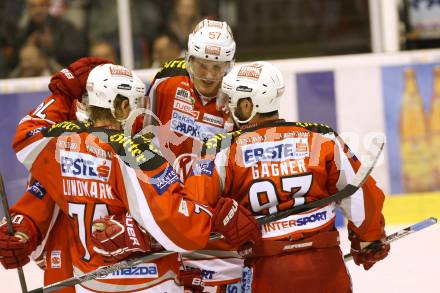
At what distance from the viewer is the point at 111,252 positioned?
310 cm

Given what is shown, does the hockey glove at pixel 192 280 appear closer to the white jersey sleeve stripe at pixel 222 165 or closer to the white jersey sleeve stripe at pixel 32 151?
the white jersey sleeve stripe at pixel 222 165

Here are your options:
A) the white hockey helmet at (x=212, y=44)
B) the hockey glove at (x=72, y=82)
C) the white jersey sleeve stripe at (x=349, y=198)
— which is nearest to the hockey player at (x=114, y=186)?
the hockey glove at (x=72, y=82)

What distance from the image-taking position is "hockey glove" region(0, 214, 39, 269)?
3320mm

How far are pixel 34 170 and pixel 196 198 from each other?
573 mm

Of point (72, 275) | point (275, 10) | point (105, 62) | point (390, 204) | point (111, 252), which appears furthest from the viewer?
point (275, 10)

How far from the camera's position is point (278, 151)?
318 centimetres

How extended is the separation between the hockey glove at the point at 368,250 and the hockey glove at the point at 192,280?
61cm

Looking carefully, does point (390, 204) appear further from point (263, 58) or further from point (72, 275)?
point (72, 275)

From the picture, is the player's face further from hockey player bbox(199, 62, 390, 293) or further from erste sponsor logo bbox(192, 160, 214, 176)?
erste sponsor logo bbox(192, 160, 214, 176)

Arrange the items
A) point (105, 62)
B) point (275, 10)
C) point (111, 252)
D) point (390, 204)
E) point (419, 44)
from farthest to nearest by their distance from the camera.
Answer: point (275, 10)
point (419, 44)
point (390, 204)
point (105, 62)
point (111, 252)

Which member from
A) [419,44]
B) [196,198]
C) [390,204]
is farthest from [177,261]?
[419,44]

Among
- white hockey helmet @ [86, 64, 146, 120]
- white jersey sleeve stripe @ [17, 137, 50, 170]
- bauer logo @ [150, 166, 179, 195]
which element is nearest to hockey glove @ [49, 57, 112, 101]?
white hockey helmet @ [86, 64, 146, 120]

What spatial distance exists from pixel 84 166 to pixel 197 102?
3.18 feet

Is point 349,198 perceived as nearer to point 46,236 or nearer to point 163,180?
point 163,180
